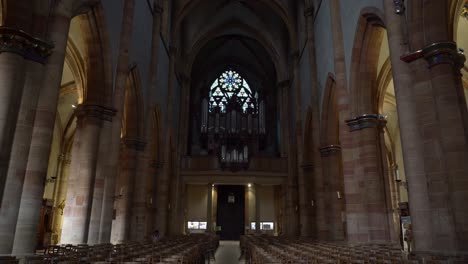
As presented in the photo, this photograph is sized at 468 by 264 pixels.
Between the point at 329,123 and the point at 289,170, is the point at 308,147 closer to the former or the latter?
the point at 289,170

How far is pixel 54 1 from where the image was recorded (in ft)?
28.5

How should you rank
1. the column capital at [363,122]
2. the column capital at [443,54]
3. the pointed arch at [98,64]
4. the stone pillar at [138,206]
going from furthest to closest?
the stone pillar at [138,206] → the column capital at [363,122] → the pointed arch at [98,64] → the column capital at [443,54]

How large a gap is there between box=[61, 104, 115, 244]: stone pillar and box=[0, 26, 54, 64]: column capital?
432 cm

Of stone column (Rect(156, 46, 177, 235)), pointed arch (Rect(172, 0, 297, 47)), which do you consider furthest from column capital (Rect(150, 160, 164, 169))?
pointed arch (Rect(172, 0, 297, 47))

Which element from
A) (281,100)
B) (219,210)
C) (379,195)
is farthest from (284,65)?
(379,195)

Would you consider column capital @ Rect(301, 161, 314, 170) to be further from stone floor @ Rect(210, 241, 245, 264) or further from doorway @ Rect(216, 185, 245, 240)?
doorway @ Rect(216, 185, 245, 240)

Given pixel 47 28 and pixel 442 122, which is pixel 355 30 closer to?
pixel 442 122

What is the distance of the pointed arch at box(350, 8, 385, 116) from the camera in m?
13.3

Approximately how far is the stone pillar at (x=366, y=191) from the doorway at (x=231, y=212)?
22.1 metres

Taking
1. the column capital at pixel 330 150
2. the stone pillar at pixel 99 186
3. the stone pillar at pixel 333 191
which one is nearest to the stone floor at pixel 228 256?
the stone pillar at pixel 333 191

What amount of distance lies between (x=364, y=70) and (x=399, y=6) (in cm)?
469

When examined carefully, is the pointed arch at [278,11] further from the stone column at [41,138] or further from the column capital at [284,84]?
the stone column at [41,138]

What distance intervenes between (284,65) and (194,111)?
10.2 metres

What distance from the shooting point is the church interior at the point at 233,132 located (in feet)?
25.4
